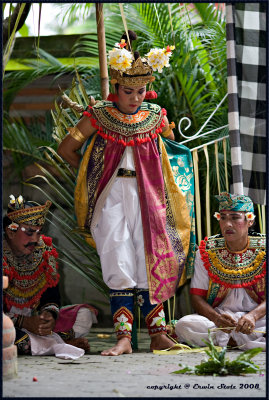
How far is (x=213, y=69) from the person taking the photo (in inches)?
257

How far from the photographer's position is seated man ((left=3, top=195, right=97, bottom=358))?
14.7 feet

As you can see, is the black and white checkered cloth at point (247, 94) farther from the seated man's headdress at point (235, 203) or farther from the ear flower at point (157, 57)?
the ear flower at point (157, 57)

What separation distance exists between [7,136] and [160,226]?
2507 mm

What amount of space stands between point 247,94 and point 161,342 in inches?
72.7

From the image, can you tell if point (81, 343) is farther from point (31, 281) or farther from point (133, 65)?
point (133, 65)

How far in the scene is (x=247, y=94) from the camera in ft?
16.4

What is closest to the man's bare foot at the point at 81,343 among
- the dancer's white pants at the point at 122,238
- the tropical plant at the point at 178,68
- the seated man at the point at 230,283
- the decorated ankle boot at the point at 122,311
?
the decorated ankle boot at the point at 122,311

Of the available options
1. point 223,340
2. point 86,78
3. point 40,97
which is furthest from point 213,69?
point 223,340

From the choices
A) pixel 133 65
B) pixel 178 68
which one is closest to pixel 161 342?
pixel 133 65

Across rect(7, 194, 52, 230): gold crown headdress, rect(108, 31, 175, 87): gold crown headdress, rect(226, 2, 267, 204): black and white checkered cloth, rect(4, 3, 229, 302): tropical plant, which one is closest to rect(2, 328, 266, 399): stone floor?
rect(7, 194, 52, 230): gold crown headdress

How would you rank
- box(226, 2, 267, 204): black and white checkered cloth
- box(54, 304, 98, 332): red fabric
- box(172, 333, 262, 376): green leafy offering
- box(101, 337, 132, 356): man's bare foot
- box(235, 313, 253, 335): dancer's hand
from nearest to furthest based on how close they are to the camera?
box(172, 333, 262, 376): green leafy offering → box(101, 337, 132, 356): man's bare foot → box(235, 313, 253, 335): dancer's hand → box(54, 304, 98, 332): red fabric → box(226, 2, 267, 204): black and white checkered cloth

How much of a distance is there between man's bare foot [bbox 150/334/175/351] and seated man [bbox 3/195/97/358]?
1.47 ft

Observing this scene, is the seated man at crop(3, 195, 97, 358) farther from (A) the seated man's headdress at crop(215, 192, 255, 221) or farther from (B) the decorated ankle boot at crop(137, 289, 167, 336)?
(A) the seated man's headdress at crop(215, 192, 255, 221)

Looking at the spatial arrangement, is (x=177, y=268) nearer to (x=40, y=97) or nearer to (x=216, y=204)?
(x=216, y=204)
